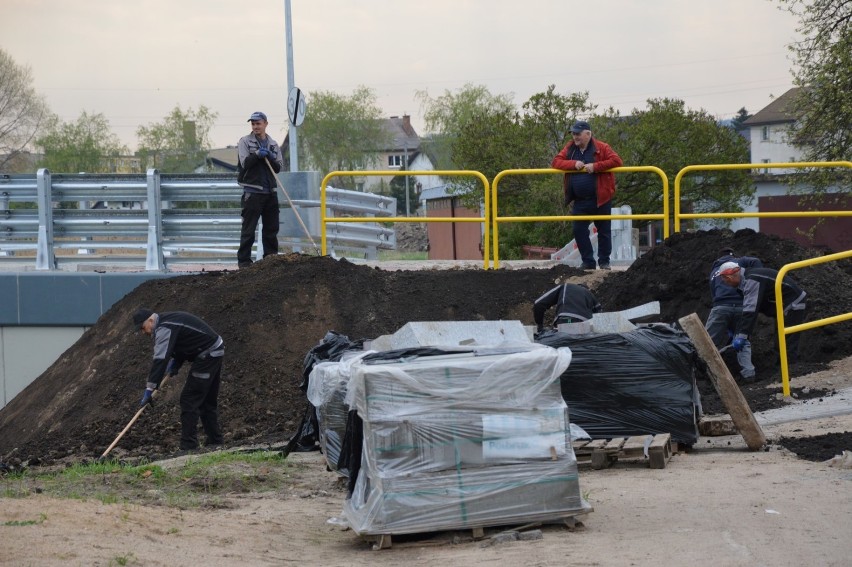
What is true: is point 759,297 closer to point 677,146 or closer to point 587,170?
point 587,170

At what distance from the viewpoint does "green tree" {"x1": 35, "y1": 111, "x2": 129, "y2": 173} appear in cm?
7494

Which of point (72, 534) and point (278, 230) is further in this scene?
point (278, 230)

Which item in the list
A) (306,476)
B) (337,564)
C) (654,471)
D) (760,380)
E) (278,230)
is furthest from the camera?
(278,230)

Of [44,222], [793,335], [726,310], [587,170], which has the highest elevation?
[587,170]

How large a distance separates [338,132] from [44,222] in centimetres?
6782

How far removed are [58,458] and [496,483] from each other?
6672 mm

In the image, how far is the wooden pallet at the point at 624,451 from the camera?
8.46 m

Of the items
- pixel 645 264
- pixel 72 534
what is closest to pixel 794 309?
pixel 645 264

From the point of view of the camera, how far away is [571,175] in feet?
48.5

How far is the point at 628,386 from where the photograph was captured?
9133 mm

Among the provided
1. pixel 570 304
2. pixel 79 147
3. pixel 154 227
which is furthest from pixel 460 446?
pixel 79 147

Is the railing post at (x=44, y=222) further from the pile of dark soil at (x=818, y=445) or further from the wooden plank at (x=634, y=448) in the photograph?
the pile of dark soil at (x=818, y=445)

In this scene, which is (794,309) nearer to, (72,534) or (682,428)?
(682,428)

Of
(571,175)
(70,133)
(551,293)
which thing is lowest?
(551,293)
